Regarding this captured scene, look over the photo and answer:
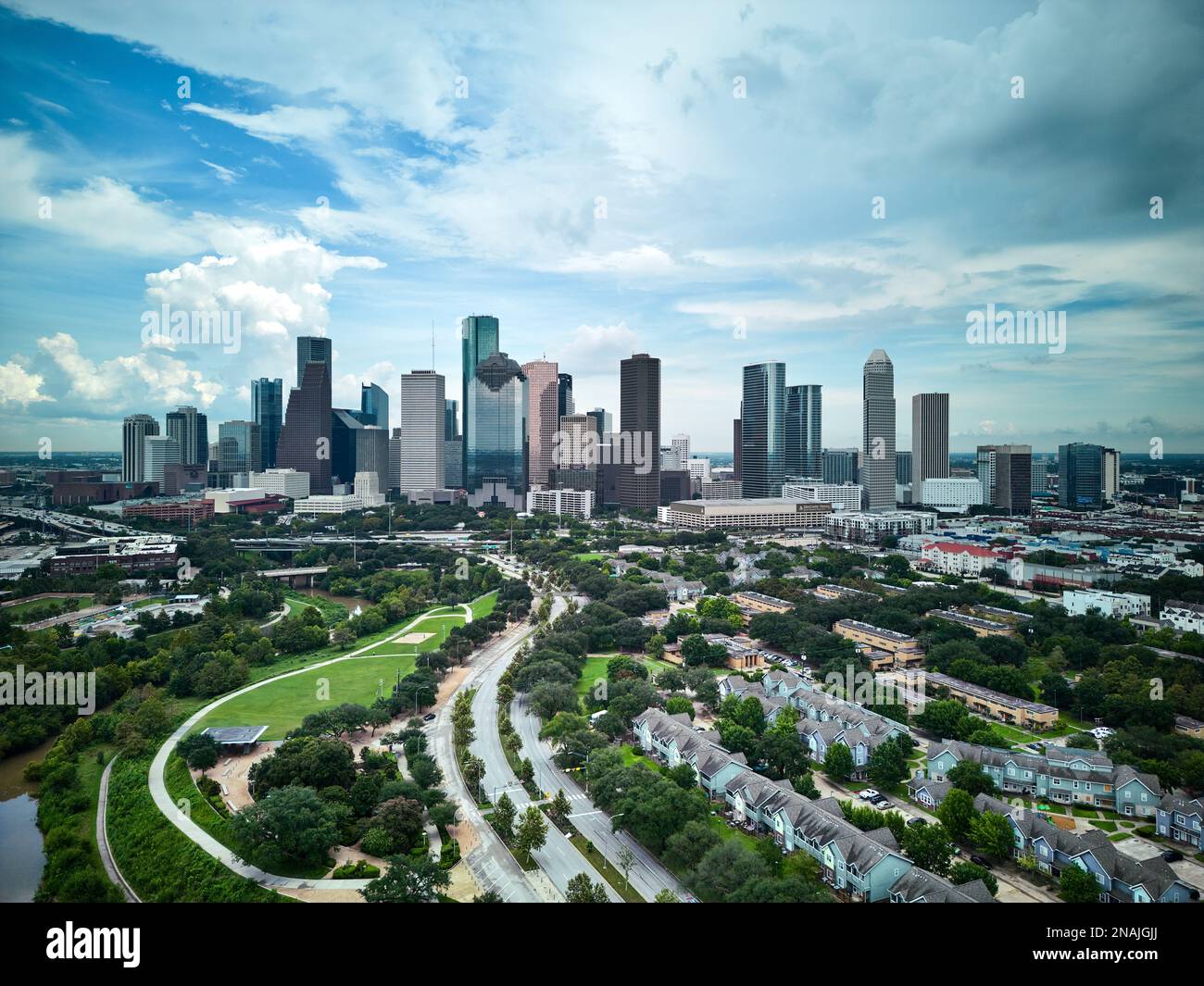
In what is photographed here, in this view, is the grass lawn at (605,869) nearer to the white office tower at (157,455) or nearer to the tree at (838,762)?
the tree at (838,762)

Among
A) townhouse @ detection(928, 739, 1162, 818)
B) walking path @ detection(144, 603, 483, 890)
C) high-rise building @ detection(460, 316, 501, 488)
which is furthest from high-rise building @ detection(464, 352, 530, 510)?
townhouse @ detection(928, 739, 1162, 818)

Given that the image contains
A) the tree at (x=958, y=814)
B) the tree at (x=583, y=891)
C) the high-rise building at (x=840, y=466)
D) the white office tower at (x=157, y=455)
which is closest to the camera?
the tree at (x=583, y=891)

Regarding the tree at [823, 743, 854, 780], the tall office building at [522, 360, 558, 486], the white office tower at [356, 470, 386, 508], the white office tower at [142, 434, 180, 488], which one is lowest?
the tree at [823, 743, 854, 780]

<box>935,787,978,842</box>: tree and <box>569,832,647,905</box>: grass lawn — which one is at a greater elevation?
<box>935,787,978,842</box>: tree

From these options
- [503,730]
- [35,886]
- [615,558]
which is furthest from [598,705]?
[615,558]

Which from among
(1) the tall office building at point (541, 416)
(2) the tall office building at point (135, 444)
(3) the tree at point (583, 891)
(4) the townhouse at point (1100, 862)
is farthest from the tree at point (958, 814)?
(1) the tall office building at point (541, 416)

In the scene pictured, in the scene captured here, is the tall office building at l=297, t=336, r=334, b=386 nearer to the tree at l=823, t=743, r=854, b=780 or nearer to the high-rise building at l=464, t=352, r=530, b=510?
the high-rise building at l=464, t=352, r=530, b=510
